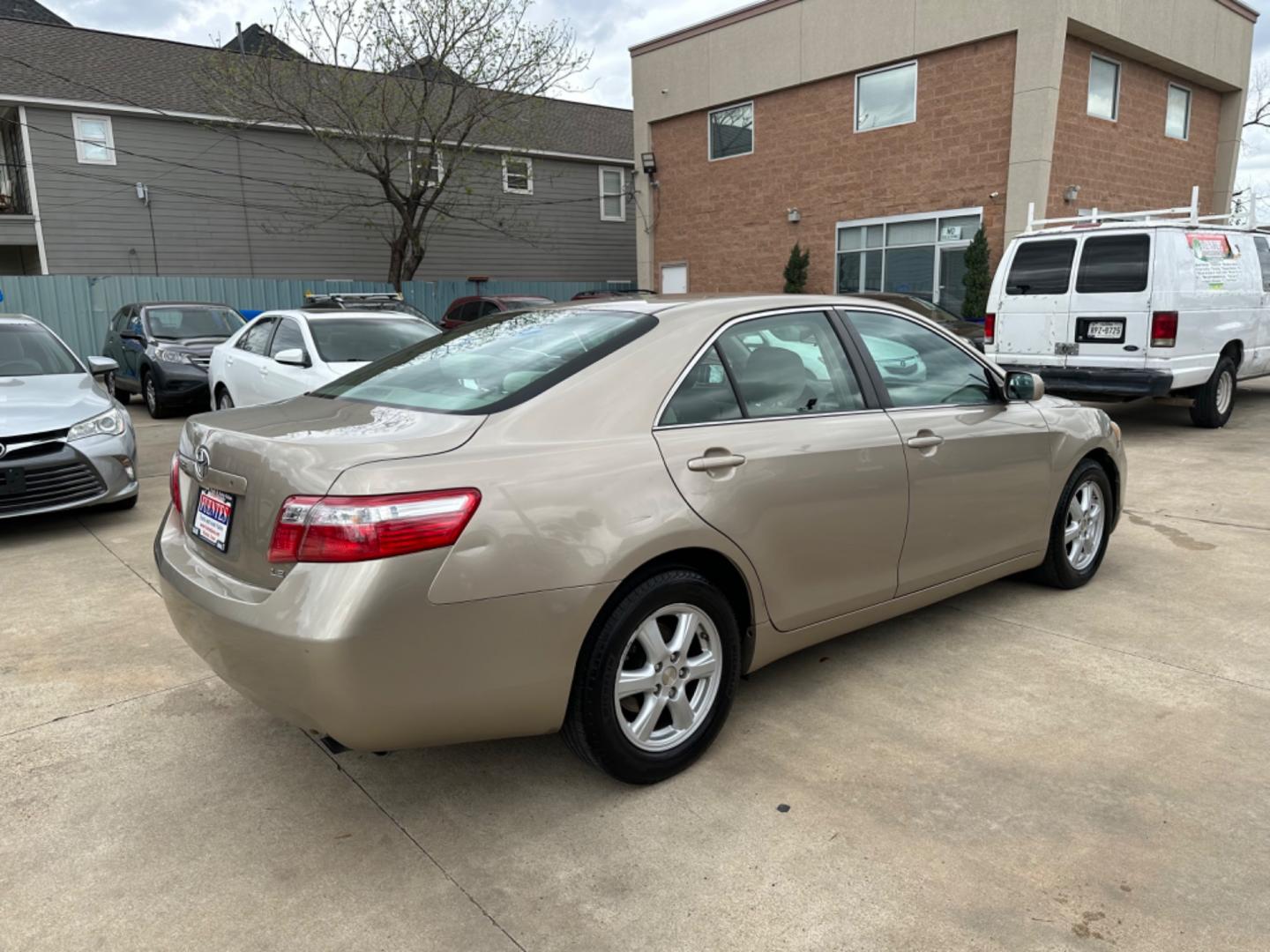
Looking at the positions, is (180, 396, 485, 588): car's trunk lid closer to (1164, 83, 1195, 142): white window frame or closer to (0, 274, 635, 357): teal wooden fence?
(0, 274, 635, 357): teal wooden fence

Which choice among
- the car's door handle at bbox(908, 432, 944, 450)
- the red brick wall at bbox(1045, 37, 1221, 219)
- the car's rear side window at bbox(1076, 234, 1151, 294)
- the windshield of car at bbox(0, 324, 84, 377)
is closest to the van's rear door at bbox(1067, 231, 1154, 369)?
the car's rear side window at bbox(1076, 234, 1151, 294)

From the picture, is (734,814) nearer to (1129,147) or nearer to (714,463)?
(714,463)

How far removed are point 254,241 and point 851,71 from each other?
1416 cm

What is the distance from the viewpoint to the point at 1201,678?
3.54 m

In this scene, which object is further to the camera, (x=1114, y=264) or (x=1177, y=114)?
(x=1177, y=114)

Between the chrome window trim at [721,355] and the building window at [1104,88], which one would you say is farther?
the building window at [1104,88]

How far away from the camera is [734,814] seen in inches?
106

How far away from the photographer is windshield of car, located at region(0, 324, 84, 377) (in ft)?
21.6

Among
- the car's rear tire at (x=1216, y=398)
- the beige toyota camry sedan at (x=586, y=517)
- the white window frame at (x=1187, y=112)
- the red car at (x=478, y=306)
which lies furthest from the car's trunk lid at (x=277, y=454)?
the white window frame at (x=1187, y=112)

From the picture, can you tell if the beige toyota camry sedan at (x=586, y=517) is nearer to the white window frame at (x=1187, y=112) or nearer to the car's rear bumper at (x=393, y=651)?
the car's rear bumper at (x=393, y=651)

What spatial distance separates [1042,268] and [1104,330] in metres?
0.89

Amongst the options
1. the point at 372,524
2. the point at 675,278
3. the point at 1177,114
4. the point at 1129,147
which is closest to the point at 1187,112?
the point at 1177,114

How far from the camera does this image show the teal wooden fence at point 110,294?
17.5 m

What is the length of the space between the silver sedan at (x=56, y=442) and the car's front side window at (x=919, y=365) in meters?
4.89
